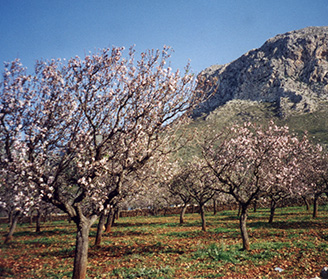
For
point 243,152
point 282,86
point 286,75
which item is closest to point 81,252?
point 243,152

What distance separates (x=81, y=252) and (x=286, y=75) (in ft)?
572

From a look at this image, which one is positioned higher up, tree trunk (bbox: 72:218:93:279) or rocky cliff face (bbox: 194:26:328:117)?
rocky cliff face (bbox: 194:26:328:117)

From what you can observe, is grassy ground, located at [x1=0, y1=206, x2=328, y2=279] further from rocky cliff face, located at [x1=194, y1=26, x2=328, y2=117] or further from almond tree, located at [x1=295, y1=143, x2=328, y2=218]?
rocky cliff face, located at [x1=194, y1=26, x2=328, y2=117]

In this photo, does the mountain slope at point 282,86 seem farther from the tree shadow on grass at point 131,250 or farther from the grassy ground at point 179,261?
the tree shadow on grass at point 131,250

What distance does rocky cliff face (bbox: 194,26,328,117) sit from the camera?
410 feet

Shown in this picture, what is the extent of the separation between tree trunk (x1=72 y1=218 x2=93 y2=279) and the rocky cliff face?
112017 mm

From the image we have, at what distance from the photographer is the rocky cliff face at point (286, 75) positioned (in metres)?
125

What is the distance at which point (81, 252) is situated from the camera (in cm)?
998

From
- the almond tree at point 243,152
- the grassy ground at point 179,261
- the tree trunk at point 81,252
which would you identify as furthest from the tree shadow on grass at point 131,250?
the tree trunk at point 81,252

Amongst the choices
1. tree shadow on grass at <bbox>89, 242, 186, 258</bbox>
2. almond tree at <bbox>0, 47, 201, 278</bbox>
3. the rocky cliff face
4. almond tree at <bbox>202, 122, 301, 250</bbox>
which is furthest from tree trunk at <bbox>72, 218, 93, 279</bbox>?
the rocky cliff face

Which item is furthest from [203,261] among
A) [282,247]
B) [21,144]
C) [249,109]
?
[249,109]

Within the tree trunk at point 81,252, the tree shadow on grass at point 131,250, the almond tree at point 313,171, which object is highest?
the almond tree at point 313,171

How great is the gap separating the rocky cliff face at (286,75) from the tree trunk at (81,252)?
11202 centimetres

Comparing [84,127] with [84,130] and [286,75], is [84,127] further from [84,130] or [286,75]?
[286,75]
